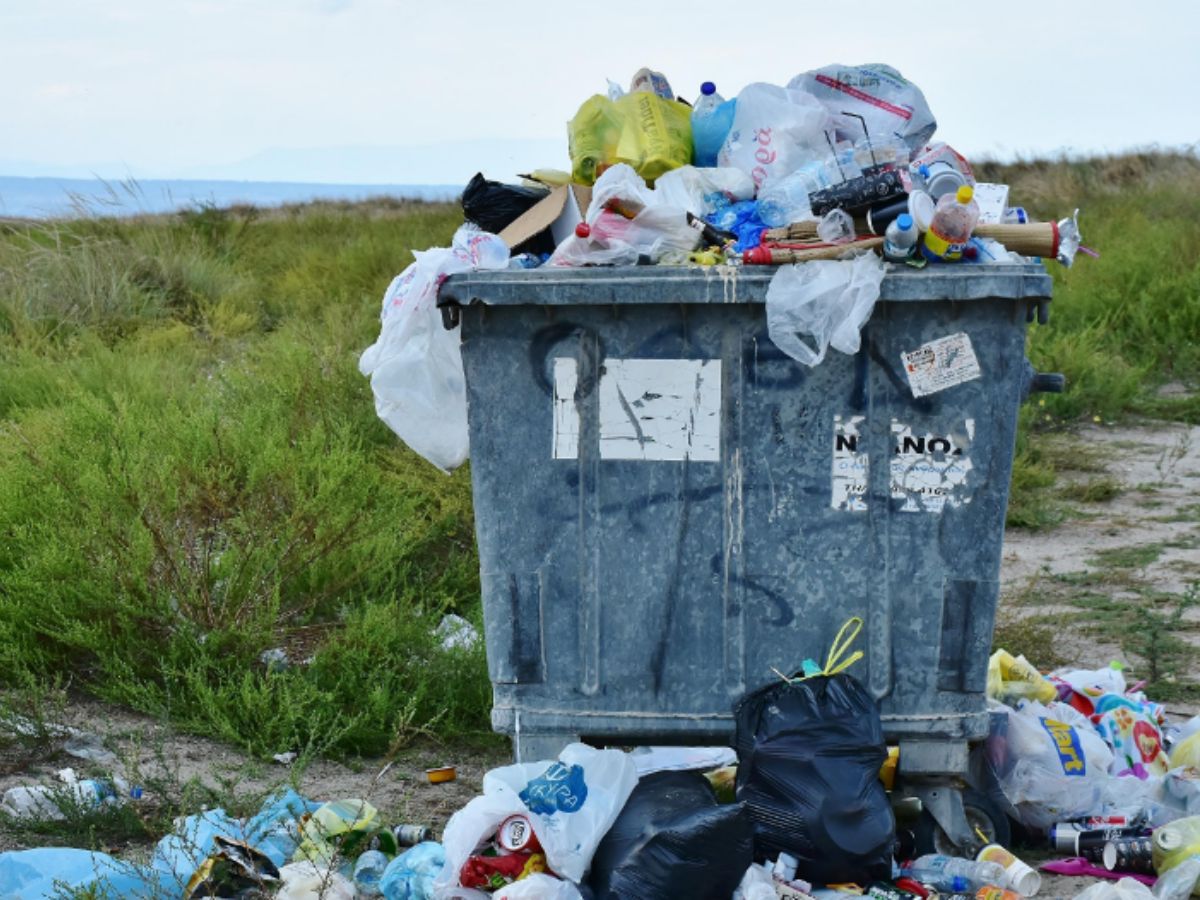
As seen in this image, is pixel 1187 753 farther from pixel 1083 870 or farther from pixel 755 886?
pixel 755 886

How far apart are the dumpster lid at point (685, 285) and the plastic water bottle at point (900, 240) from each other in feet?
0.09

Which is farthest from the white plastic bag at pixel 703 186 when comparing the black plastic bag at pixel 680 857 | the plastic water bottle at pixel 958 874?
the plastic water bottle at pixel 958 874

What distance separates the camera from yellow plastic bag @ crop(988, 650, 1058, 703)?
3.66 m

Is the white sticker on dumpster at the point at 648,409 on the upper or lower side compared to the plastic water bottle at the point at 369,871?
upper

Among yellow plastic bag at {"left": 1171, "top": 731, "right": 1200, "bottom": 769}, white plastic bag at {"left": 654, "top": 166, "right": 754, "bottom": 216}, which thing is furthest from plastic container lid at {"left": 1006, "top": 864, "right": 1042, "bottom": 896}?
white plastic bag at {"left": 654, "top": 166, "right": 754, "bottom": 216}

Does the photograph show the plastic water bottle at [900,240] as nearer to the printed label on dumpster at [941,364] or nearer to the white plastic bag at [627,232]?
the printed label on dumpster at [941,364]

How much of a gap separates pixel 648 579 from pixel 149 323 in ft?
25.4

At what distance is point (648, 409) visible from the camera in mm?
3008

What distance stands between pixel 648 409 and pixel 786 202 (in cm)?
64

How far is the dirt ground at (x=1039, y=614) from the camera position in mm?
3535

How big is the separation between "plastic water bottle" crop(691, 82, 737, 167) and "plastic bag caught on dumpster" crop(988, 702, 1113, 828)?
1.53 meters

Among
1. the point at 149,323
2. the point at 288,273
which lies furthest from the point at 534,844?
the point at 288,273

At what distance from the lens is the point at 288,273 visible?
12.7 metres

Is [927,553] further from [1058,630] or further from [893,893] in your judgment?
[1058,630]
